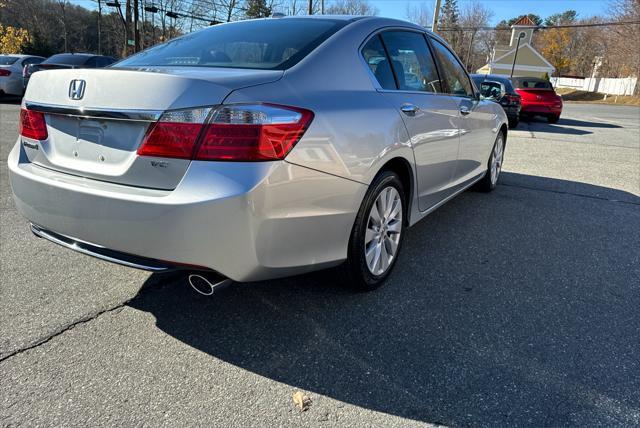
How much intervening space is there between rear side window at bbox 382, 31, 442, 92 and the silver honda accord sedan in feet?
0.25

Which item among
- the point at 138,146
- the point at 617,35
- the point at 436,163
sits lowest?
the point at 436,163

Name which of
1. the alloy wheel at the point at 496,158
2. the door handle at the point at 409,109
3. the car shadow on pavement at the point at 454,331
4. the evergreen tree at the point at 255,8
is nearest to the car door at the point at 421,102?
the door handle at the point at 409,109

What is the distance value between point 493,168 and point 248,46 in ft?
12.5

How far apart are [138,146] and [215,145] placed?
37 centimetres

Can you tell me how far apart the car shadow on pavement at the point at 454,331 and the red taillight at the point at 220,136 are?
101 centimetres

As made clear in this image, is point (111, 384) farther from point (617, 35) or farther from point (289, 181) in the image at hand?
point (617, 35)

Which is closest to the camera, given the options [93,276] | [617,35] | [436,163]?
[93,276]

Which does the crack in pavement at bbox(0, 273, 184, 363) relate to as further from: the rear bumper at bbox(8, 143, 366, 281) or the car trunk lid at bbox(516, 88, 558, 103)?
the car trunk lid at bbox(516, 88, 558, 103)

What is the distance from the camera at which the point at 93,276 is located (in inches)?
118

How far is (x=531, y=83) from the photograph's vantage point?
50.8 feet

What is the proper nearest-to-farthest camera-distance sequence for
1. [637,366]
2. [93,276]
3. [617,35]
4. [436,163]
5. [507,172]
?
[637,366]
[93,276]
[436,163]
[507,172]
[617,35]

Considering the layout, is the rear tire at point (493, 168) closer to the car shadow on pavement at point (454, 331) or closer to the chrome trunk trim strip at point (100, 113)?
the car shadow on pavement at point (454, 331)

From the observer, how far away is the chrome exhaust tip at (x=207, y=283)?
2.06m

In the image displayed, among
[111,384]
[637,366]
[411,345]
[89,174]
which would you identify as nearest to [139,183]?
[89,174]
